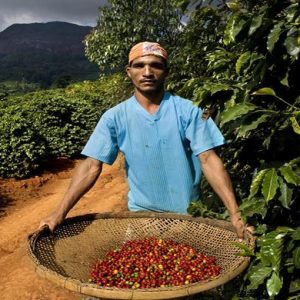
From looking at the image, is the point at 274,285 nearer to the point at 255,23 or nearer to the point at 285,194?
the point at 285,194

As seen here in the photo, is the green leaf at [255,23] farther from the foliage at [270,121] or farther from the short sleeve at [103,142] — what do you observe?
the short sleeve at [103,142]

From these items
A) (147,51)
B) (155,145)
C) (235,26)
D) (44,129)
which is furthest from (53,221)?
(44,129)

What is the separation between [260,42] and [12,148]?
9.04 meters

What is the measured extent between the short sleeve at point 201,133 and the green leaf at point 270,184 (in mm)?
850


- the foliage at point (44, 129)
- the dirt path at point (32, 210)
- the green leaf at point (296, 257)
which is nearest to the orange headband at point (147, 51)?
the green leaf at point (296, 257)

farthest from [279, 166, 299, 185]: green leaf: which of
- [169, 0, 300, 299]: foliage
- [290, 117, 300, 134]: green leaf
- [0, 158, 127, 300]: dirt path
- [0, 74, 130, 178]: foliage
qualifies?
[0, 74, 130, 178]: foliage

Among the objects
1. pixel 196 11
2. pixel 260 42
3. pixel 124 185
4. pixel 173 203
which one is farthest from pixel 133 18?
pixel 260 42

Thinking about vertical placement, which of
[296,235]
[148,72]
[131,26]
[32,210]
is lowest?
[32,210]

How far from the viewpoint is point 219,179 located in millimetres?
2539

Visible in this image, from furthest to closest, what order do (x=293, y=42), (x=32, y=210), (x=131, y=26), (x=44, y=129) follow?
(x=44, y=129)
(x=131, y=26)
(x=32, y=210)
(x=293, y=42)

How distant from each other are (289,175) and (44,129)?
10.4 m

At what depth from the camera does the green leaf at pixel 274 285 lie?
69.7 inches

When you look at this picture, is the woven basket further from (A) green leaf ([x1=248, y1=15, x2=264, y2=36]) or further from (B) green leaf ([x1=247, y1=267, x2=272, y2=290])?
(A) green leaf ([x1=248, y1=15, x2=264, y2=36])

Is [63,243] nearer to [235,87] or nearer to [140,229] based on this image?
[140,229]
